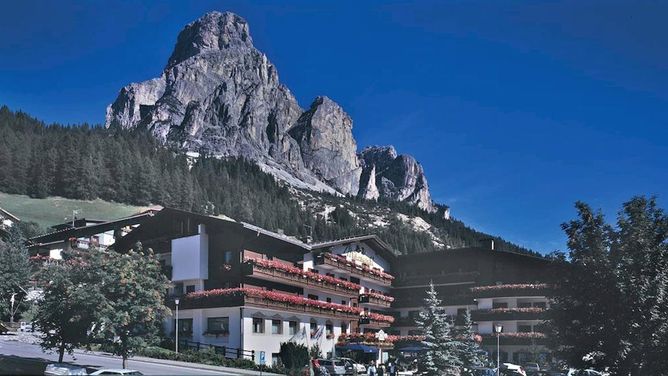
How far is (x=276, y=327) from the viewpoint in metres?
56.0

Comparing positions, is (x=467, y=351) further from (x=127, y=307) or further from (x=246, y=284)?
(x=127, y=307)

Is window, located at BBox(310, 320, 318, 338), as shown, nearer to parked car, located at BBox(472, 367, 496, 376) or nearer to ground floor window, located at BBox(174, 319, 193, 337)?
ground floor window, located at BBox(174, 319, 193, 337)

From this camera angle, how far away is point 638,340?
28.9 meters

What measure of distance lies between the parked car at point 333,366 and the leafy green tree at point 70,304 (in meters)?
19.4

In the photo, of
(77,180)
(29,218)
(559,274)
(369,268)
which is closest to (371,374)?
(559,274)

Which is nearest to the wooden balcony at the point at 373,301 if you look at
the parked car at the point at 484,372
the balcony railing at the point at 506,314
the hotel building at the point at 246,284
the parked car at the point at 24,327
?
the hotel building at the point at 246,284

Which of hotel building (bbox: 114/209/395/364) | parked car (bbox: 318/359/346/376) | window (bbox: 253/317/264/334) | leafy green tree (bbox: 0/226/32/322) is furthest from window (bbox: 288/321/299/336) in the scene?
leafy green tree (bbox: 0/226/32/322)

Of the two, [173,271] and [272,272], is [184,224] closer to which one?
[173,271]

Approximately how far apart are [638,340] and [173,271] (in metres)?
40.0

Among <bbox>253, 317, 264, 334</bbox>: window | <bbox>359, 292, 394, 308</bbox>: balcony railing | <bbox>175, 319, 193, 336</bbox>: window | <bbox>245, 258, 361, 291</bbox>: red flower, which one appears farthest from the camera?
<bbox>359, 292, 394, 308</bbox>: balcony railing

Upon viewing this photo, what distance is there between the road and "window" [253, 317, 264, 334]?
1185 centimetres

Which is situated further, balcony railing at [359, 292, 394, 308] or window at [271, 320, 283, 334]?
balcony railing at [359, 292, 394, 308]

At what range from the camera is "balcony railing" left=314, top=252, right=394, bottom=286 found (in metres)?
64.6

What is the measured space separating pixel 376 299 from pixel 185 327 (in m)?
24.1
